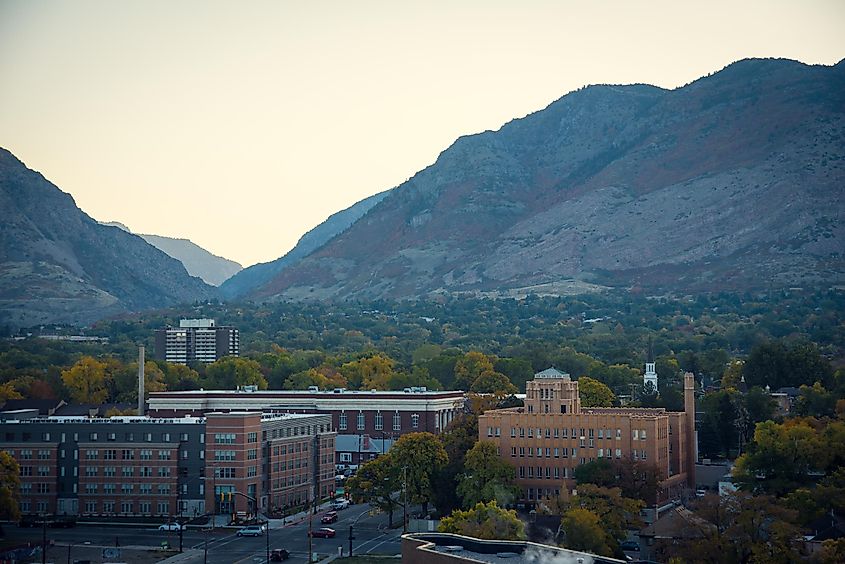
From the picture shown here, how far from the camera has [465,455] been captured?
3907 inches

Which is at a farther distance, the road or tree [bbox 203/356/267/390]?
tree [bbox 203/356/267/390]

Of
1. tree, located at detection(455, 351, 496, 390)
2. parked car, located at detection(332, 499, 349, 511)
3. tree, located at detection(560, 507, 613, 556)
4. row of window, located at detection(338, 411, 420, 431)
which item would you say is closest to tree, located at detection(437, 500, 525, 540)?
tree, located at detection(560, 507, 613, 556)

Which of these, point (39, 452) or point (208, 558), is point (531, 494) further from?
point (39, 452)

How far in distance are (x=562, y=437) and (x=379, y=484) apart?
13047mm

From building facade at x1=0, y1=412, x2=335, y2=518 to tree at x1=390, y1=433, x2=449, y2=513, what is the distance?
9.89 m

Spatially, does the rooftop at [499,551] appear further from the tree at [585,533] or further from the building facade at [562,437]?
the building facade at [562,437]

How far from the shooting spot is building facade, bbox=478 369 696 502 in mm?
98500

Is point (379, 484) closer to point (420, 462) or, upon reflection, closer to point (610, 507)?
point (420, 462)

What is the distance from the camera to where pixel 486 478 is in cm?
9600

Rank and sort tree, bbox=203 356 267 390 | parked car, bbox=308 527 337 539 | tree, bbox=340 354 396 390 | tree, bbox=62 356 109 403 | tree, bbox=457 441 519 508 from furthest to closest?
tree, bbox=203 356 267 390
tree, bbox=340 354 396 390
tree, bbox=62 356 109 403
tree, bbox=457 441 519 508
parked car, bbox=308 527 337 539

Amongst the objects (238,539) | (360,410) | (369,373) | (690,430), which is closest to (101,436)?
(238,539)

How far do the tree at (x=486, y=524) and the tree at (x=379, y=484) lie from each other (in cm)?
1538

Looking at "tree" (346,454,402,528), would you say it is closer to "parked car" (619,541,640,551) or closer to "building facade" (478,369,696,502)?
"building facade" (478,369,696,502)

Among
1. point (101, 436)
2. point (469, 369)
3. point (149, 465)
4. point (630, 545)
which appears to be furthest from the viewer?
point (469, 369)
